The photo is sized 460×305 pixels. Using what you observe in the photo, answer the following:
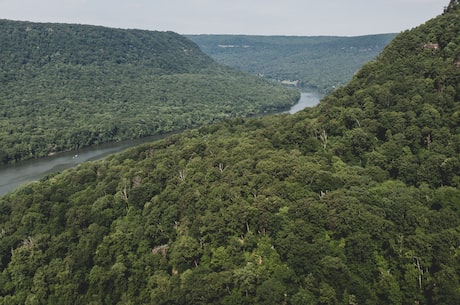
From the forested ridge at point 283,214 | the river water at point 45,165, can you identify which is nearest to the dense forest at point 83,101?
Result: the river water at point 45,165

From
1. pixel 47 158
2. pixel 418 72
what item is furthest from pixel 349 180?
pixel 47 158

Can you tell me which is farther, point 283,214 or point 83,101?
point 83,101

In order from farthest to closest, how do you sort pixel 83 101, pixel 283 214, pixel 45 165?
pixel 83 101 → pixel 45 165 → pixel 283 214

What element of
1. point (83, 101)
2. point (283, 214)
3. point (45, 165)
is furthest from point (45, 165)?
point (283, 214)

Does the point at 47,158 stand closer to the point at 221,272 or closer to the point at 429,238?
the point at 221,272

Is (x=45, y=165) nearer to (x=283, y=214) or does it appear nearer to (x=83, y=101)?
(x=83, y=101)

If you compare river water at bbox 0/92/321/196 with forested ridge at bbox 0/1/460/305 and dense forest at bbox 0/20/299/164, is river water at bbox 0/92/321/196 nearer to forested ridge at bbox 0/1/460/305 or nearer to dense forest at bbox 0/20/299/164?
dense forest at bbox 0/20/299/164

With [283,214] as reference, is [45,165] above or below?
below
